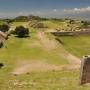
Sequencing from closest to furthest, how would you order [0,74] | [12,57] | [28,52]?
[0,74] → [12,57] → [28,52]

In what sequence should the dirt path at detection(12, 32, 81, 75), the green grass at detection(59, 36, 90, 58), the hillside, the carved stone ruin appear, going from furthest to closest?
the green grass at detection(59, 36, 90, 58) → the dirt path at detection(12, 32, 81, 75) → the hillside → the carved stone ruin

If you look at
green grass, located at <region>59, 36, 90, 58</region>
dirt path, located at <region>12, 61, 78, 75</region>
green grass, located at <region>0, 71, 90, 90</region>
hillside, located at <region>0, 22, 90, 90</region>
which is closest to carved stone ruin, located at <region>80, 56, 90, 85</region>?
green grass, located at <region>0, 71, 90, 90</region>

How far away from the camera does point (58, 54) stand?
5719 centimetres

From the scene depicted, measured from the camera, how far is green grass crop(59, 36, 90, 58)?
7084cm

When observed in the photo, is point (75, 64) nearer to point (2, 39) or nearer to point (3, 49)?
point (3, 49)

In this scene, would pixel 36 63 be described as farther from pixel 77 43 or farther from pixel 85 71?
pixel 77 43

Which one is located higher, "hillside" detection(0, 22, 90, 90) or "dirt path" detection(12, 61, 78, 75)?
"hillside" detection(0, 22, 90, 90)

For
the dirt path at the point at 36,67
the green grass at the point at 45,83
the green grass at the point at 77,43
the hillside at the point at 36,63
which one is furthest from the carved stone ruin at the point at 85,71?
the green grass at the point at 77,43

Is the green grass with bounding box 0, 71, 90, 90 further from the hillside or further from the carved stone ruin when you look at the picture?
the carved stone ruin

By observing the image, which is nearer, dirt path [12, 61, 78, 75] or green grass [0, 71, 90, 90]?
green grass [0, 71, 90, 90]

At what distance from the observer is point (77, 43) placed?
83375mm

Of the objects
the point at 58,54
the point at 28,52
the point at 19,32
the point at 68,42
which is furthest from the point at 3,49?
the point at 68,42

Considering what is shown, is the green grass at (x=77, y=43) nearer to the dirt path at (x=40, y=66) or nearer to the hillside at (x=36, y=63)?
the hillside at (x=36, y=63)

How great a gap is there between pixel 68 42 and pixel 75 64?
35.3m
